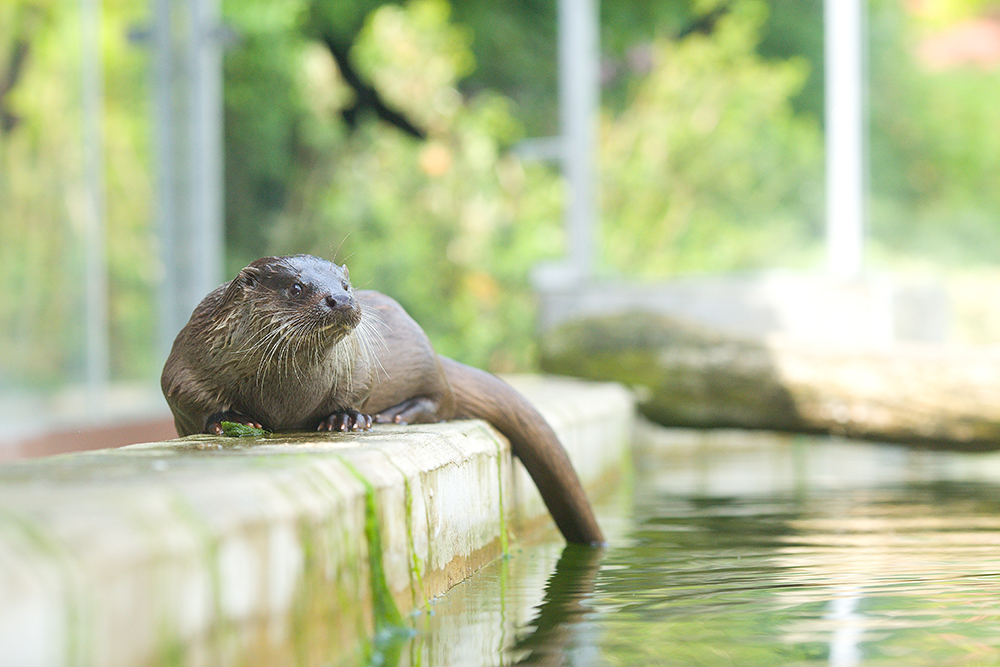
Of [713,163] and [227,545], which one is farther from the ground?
[713,163]

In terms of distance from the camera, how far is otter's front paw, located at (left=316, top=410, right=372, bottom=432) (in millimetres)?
2287

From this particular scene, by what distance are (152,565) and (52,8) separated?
4.71 m

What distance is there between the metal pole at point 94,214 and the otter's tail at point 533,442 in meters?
3.17

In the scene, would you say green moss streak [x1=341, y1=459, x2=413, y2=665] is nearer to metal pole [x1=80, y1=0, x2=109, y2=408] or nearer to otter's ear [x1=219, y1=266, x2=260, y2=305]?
otter's ear [x1=219, y1=266, x2=260, y2=305]

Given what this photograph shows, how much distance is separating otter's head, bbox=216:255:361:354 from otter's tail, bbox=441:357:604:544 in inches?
26.2

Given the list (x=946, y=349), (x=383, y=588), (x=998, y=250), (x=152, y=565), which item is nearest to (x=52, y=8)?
(x=946, y=349)

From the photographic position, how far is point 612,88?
308 inches

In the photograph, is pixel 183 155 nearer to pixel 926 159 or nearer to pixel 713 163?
pixel 713 163

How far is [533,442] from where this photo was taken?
286 cm

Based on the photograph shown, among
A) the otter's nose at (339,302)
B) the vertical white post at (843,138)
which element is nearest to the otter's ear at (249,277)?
the otter's nose at (339,302)

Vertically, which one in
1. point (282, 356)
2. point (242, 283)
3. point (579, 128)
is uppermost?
point (579, 128)

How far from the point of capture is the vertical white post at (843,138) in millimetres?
6984

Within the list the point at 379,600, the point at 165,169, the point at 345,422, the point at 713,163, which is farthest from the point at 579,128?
the point at 379,600

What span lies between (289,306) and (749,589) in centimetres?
93
